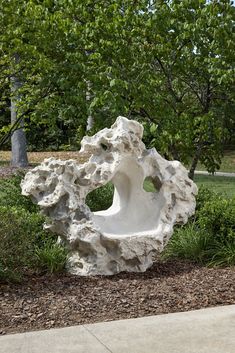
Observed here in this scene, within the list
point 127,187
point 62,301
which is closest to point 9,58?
point 127,187

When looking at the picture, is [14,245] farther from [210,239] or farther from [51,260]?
[210,239]

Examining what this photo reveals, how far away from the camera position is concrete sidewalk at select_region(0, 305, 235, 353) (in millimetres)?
4109

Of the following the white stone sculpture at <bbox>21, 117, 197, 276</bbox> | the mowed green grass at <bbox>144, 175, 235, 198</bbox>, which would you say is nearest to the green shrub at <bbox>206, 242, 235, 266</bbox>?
the white stone sculpture at <bbox>21, 117, 197, 276</bbox>

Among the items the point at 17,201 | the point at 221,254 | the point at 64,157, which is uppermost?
the point at 17,201

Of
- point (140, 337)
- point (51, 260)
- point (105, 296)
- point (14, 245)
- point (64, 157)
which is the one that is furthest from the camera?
→ point (64, 157)

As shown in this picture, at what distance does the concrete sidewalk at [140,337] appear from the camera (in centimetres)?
411

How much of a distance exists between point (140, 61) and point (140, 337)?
6.42 m

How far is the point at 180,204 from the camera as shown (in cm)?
702

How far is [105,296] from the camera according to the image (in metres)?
5.34

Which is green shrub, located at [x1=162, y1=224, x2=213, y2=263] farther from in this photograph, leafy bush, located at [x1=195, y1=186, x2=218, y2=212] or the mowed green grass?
the mowed green grass

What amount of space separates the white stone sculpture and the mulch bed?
237 mm

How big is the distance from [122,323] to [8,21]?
692cm

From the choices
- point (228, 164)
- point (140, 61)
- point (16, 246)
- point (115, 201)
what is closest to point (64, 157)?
point (228, 164)

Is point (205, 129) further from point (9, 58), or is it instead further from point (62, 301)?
point (62, 301)
